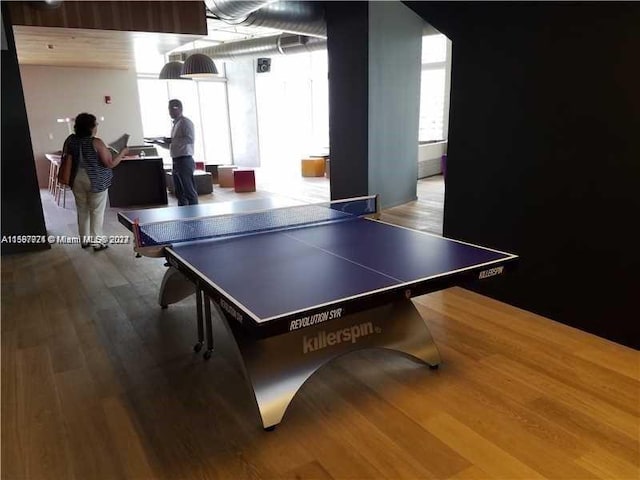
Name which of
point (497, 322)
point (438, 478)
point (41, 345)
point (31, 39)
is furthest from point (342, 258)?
point (31, 39)

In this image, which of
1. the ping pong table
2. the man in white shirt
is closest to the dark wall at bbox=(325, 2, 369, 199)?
the man in white shirt

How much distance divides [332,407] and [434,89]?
34.5ft

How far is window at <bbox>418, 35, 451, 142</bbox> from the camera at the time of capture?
A: 36.0ft

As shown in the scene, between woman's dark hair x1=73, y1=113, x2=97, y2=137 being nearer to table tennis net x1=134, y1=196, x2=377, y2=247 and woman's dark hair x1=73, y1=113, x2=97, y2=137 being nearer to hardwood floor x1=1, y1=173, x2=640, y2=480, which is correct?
hardwood floor x1=1, y1=173, x2=640, y2=480

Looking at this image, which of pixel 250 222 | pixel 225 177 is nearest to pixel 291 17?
pixel 225 177

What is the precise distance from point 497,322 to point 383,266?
1441 mm

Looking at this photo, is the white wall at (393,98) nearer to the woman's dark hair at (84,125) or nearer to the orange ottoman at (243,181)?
the orange ottoman at (243,181)

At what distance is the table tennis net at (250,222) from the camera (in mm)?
2562

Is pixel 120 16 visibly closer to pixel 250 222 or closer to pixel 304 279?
pixel 250 222

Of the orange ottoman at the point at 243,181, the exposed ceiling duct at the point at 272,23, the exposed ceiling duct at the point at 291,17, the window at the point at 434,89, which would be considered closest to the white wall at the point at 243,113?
the exposed ceiling duct at the point at 272,23

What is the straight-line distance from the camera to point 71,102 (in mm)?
9742

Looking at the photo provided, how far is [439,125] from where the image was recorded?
1134cm

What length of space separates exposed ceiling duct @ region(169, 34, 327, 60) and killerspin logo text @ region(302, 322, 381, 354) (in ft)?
21.9

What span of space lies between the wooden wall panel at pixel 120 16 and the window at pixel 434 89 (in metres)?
6.80
